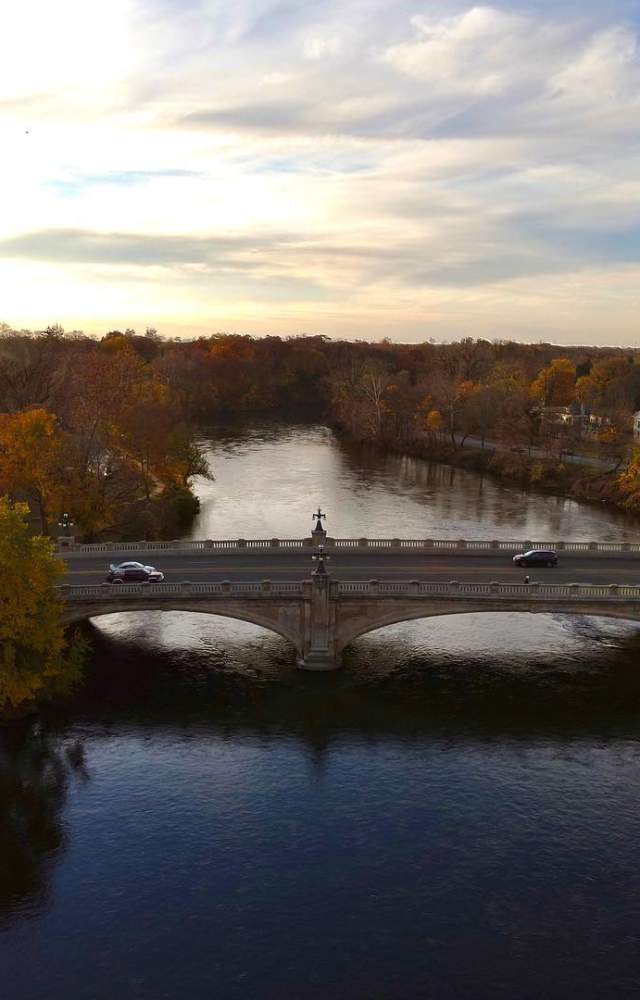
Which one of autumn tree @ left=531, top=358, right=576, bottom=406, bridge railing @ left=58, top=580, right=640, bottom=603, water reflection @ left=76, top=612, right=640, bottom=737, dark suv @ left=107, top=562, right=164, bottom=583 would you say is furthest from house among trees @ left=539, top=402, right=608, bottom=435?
dark suv @ left=107, top=562, right=164, bottom=583

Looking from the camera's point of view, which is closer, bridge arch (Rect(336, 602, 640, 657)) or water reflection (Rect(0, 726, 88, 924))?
water reflection (Rect(0, 726, 88, 924))

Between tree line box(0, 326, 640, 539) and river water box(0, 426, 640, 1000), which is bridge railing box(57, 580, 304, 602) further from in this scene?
tree line box(0, 326, 640, 539)

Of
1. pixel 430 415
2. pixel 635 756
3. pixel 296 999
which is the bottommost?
pixel 296 999

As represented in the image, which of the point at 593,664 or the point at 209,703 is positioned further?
the point at 593,664

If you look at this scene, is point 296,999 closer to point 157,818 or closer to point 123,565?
point 157,818

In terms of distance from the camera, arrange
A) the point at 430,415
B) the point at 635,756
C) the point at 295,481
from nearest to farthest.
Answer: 1. the point at 635,756
2. the point at 295,481
3. the point at 430,415

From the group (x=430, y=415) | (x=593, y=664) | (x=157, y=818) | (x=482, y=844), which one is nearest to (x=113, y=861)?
(x=157, y=818)
